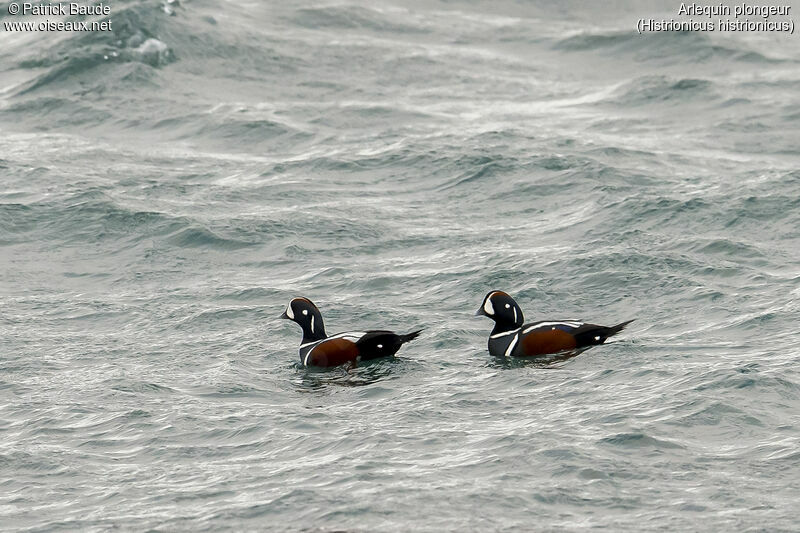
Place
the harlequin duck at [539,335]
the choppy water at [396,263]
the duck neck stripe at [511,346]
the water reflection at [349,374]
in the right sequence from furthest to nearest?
1. the duck neck stripe at [511,346]
2. the harlequin duck at [539,335]
3. the water reflection at [349,374]
4. the choppy water at [396,263]

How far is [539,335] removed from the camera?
1418cm

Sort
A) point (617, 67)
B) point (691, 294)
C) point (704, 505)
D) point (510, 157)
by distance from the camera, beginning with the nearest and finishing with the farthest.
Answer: point (704, 505) < point (691, 294) < point (510, 157) < point (617, 67)

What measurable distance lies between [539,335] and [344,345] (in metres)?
2.04

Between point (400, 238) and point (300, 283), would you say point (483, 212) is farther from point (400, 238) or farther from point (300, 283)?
point (300, 283)

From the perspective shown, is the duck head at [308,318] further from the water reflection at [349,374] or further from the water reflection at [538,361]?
the water reflection at [538,361]

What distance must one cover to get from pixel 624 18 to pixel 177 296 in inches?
653

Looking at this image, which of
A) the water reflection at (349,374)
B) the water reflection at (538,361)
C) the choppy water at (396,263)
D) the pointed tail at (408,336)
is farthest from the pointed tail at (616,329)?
the water reflection at (349,374)

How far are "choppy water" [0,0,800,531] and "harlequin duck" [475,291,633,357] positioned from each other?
235 millimetres

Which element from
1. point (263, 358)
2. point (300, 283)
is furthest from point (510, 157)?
point (263, 358)

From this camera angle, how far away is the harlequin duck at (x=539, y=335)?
14000mm

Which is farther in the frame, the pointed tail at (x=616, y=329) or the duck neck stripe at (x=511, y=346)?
the duck neck stripe at (x=511, y=346)

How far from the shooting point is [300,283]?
56.1 ft

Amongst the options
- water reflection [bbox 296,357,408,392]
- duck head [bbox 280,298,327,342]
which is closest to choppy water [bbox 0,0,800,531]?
water reflection [bbox 296,357,408,392]

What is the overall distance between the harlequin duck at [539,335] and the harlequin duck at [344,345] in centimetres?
90
